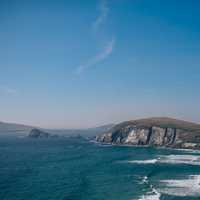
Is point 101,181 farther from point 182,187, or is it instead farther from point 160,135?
point 160,135

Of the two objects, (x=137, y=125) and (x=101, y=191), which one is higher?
(x=137, y=125)

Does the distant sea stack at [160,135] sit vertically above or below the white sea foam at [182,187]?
above

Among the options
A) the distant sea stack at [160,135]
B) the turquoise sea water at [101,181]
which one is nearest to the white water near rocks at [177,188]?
the turquoise sea water at [101,181]

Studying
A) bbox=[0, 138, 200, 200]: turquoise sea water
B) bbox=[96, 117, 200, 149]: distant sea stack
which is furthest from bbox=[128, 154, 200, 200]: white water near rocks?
bbox=[96, 117, 200, 149]: distant sea stack

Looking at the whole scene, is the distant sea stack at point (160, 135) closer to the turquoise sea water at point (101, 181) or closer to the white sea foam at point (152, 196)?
the turquoise sea water at point (101, 181)

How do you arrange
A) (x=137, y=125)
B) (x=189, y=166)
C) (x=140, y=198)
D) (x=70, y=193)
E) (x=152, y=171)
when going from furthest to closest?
(x=137, y=125)
(x=189, y=166)
(x=152, y=171)
(x=70, y=193)
(x=140, y=198)

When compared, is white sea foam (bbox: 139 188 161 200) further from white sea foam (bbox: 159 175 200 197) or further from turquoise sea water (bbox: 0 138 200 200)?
white sea foam (bbox: 159 175 200 197)

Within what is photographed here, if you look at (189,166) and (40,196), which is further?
(189,166)

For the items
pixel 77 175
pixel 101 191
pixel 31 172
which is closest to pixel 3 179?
pixel 31 172

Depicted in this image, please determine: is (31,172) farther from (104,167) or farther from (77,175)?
(104,167)
